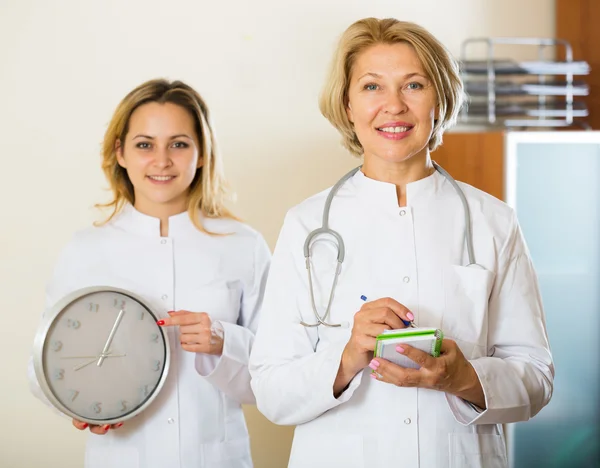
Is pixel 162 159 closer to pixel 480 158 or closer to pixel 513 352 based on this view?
pixel 513 352

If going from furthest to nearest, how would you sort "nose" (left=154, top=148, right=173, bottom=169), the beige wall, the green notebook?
the beige wall < "nose" (left=154, top=148, right=173, bottom=169) < the green notebook

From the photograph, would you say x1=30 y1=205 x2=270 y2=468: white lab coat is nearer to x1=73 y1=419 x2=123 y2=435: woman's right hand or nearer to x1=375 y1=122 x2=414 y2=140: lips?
x1=73 y1=419 x2=123 y2=435: woman's right hand

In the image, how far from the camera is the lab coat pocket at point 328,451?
1.43 metres

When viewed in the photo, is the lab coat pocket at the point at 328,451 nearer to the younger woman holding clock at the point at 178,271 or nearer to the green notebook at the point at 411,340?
the green notebook at the point at 411,340

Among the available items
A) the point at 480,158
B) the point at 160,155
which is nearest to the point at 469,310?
the point at 160,155

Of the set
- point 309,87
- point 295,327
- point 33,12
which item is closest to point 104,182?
point 33,12

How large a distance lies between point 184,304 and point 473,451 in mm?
847

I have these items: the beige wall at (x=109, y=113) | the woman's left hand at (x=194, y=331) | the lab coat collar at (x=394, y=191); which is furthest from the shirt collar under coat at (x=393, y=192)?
the beige wall at (x=109, y=113)

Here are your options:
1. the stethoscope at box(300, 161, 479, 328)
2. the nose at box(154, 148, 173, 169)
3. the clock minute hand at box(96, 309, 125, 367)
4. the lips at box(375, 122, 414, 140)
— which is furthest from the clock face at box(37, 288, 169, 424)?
the lips at box(375, 122, 414, 140)

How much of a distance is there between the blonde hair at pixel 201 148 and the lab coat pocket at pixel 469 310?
821 mm

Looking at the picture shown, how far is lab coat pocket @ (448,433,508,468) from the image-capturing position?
1430mm

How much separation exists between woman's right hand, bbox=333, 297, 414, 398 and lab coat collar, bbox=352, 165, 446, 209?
25 cm

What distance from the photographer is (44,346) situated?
1.81 meters

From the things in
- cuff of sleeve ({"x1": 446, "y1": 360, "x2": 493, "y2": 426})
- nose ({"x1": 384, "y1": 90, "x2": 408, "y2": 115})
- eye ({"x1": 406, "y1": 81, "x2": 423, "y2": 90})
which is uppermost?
eye ({"x1": 406, "y1": 81, "x2": 423, "y2": 90})
